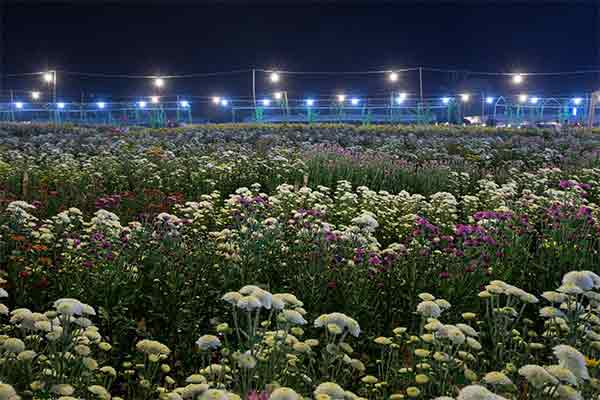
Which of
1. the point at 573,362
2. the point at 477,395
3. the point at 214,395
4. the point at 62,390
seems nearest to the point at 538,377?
the point at 573,362

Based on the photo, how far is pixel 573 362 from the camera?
2.75 m

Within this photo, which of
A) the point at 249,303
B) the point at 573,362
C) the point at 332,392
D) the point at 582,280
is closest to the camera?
the point at 332,392

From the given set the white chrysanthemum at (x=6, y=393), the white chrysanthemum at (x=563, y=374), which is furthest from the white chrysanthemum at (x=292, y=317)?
the white chrysanthemum at (x=6, y=393)

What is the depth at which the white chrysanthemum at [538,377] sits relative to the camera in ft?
8.53

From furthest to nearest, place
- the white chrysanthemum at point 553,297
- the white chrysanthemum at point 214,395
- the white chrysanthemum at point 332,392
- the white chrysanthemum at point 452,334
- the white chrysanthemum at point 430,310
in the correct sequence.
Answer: the white chrysanthemum at point 553,297, the white chrysanthemum at point 430,310, the white chrysanthemum at point 452,334, the white chrysanthemum at point 332,392, the white chrysanthemum at point 214,395

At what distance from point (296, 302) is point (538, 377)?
1283 millimetres

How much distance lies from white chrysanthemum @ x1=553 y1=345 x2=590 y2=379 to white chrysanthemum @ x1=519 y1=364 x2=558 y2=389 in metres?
0.17

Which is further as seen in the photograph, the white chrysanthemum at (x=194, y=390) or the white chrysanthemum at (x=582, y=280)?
the white chrysanthemum at (x=582, y=280)

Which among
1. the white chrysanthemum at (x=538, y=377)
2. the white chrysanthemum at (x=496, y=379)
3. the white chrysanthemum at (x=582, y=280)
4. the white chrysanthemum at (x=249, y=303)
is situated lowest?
the white chrysanthemum at (x=496, y=379)

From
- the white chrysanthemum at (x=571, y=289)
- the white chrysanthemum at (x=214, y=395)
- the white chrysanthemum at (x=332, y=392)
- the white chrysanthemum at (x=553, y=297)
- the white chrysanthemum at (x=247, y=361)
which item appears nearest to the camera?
the white chrysanthemum at (x=214, y=395)

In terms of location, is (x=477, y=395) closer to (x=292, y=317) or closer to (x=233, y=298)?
(x=292, y=317)

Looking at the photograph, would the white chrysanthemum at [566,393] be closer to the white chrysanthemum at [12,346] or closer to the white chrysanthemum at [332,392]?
the white chrysanthemum at [332,392]

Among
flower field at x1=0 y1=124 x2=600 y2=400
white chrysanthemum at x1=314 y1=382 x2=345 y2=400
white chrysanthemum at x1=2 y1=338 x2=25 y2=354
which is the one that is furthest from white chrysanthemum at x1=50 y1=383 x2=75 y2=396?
white chrysanthemum at x1=314 y1=382 x2=345 y2=400

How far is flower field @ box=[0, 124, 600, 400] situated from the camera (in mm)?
3082
